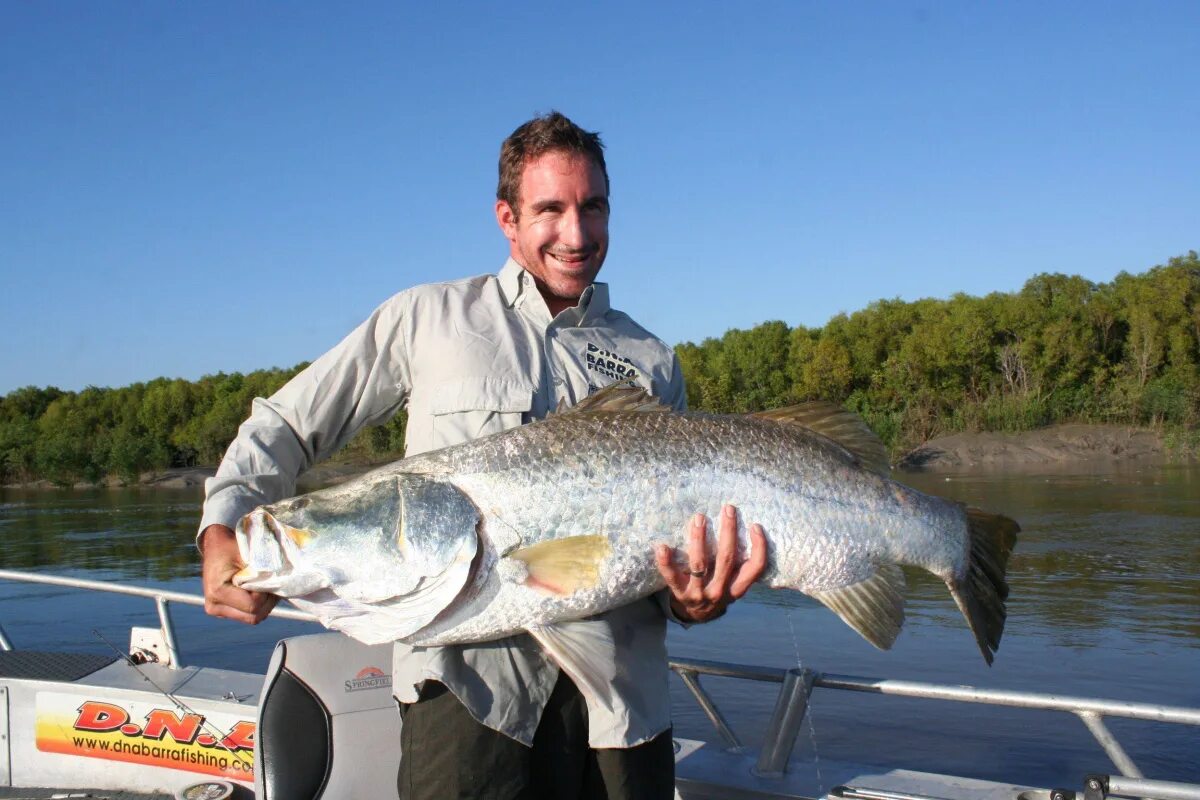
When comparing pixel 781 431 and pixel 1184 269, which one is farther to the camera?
pixel 1184 269

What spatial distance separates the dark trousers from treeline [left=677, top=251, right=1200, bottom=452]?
48.9 metres

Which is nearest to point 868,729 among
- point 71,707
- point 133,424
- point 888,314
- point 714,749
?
point 714,749

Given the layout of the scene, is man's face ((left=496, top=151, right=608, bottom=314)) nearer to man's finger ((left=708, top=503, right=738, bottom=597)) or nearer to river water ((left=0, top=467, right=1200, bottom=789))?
man's finger ((left=708, top=503, right=738, bottom=597))

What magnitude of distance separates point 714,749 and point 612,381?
2.00 m

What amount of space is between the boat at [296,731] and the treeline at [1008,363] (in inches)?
1870

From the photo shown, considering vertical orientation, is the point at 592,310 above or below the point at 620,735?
above

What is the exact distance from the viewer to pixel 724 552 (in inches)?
107

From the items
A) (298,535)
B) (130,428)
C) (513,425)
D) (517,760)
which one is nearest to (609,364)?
(513,425)

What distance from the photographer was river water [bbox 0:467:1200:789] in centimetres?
893

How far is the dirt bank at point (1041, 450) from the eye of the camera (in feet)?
152

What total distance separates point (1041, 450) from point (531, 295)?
49.8m

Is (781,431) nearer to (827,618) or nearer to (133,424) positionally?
(827,618)

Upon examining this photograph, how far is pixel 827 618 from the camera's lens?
46.9 ft

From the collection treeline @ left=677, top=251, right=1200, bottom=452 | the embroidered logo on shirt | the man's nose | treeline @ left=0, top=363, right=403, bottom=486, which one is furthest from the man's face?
treeline @ left=0, top=363, right=403, bottom=486
